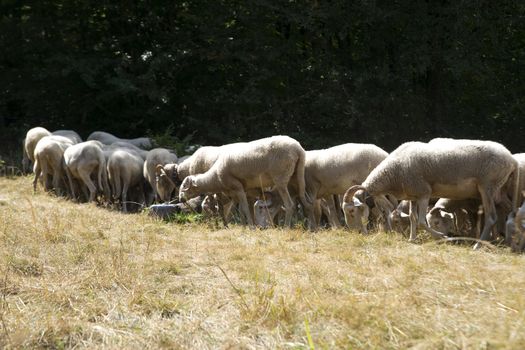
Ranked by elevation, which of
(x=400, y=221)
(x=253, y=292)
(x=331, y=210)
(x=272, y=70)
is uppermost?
(x=272, y=70)

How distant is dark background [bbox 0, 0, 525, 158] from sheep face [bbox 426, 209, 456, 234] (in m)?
8.06

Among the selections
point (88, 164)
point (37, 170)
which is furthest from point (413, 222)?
point (37, 170)

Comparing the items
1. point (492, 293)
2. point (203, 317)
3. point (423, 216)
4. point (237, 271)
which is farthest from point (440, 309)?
point (423, 216)

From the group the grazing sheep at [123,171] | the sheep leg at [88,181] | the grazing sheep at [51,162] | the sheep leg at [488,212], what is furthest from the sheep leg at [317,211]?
the grazing sheep at [51,162]

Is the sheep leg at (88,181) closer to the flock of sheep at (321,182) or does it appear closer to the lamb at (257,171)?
the flock of sheep at (321,182)

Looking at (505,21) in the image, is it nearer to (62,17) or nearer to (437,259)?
(437,259)

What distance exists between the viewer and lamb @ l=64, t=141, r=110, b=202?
14.4m

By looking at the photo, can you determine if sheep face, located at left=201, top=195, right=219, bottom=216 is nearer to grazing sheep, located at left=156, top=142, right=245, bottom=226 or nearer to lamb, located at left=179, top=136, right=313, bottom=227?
lamb, located at left=179, top=136, right=313, bottom=227

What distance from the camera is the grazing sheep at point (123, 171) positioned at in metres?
14.5

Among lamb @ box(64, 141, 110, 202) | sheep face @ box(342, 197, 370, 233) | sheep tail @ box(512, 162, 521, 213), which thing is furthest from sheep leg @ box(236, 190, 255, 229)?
sheep tail @ box(512, 162, 521, 213)

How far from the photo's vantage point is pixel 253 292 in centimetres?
571

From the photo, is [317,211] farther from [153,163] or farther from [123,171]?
[123,171]

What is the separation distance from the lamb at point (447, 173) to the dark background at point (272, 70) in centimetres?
864

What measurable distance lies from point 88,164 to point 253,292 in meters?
9.56
